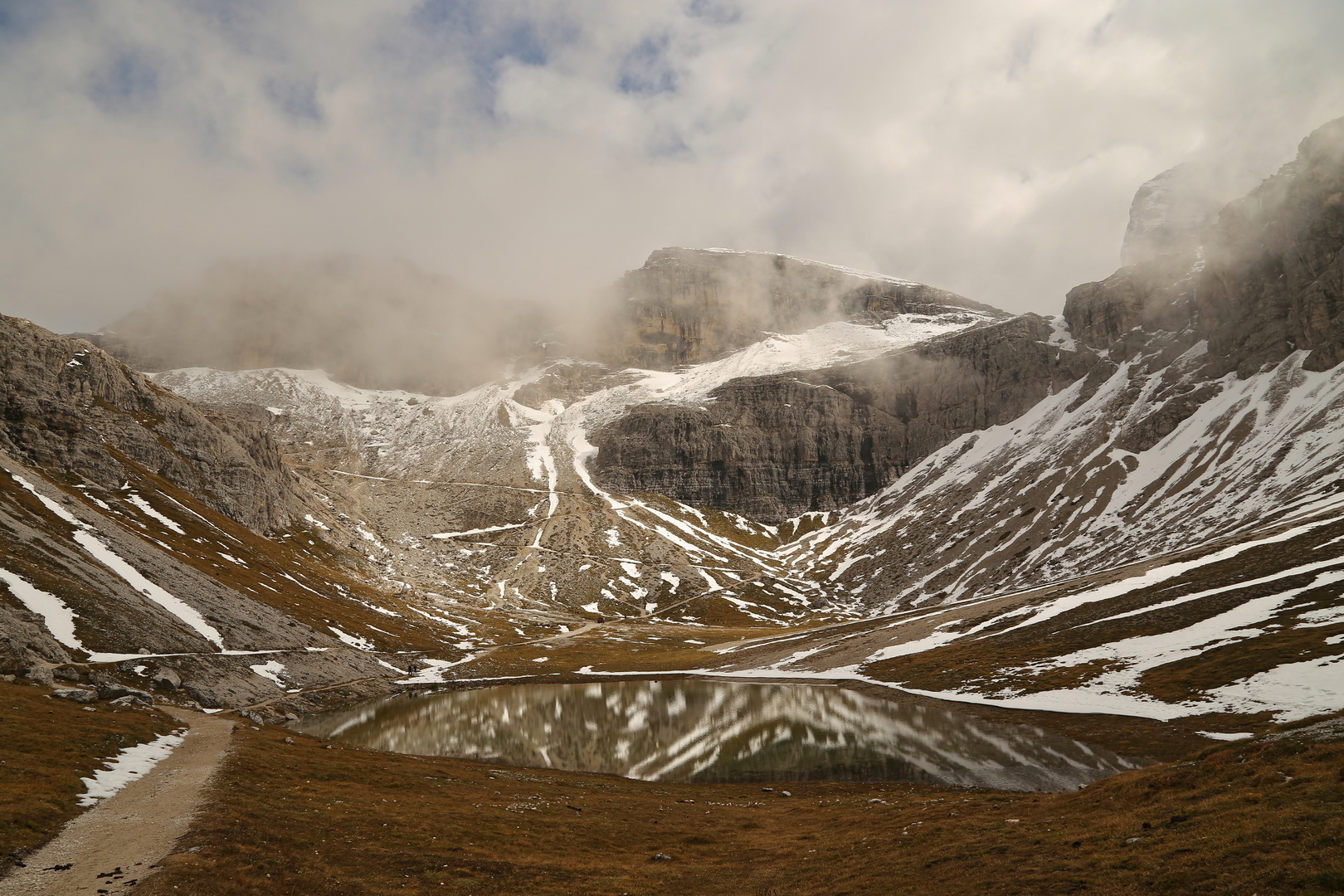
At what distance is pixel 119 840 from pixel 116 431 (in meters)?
148

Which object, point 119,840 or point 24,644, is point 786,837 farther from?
point 24,644

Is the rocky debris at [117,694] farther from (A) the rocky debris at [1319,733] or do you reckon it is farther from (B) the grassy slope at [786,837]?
(A) the rocky debris at [1319,733]

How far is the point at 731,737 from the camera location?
61750 mm

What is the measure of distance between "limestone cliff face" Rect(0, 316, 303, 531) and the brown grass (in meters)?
84.6

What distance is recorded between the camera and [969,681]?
70312mm

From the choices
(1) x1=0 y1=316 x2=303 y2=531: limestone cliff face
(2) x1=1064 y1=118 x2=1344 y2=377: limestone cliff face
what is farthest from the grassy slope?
(2) x1=1064 y1=118 x2=1344 y2=377: limestone cliff face

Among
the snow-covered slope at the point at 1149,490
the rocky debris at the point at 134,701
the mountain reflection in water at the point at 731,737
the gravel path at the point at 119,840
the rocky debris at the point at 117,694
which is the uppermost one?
the snow-covered slope at the point at 1149,490

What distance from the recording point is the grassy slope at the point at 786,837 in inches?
665

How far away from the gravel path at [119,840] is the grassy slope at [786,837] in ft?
3.21

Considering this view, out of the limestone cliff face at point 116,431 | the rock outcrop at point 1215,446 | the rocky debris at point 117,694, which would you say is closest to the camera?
the rocky debris at point 117,694

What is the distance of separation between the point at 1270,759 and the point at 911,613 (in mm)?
110544

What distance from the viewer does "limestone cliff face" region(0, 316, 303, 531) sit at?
108625mm

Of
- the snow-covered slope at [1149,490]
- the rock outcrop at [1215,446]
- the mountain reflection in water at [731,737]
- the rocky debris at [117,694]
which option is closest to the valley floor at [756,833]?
the mountain reflection in water at [731,737]

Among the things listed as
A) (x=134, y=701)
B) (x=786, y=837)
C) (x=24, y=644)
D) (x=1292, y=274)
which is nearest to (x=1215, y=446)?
(x=1292, y=274)
